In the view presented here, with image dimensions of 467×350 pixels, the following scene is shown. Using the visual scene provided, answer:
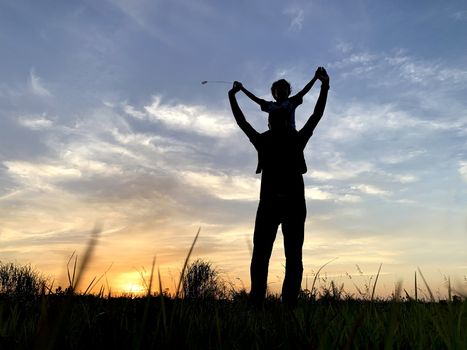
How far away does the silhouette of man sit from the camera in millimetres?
5559

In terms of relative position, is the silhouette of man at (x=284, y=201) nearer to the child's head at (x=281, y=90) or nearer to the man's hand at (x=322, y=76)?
the man's hand at (x=322, y=76)

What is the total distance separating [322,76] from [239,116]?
1157 millimetres

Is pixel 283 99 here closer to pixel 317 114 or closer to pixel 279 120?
pixel 279 120

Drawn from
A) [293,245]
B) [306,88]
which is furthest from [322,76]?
[293,245]

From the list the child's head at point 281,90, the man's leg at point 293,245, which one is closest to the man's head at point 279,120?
the child's head at point 281,90

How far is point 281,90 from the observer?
6059 millimetres

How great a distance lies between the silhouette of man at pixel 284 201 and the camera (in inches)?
219

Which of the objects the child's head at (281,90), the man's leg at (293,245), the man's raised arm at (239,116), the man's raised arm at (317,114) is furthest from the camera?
the child's head at (281,90)

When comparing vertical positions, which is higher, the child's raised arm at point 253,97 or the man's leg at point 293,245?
the child's raised arm at point 253,97

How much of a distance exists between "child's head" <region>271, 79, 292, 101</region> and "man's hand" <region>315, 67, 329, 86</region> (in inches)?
16.0

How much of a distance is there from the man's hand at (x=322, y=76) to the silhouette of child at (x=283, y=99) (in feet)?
0.71

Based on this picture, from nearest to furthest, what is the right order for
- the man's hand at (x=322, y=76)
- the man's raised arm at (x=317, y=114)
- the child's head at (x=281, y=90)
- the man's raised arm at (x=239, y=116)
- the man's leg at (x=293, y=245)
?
1. the man's leg at (x=293, y=245)
2. the man's raised arm at (x=317, y=114)
3. the man's hand at (x=322, y=76)
4. the man's raised arm at (x=239, y=116)
5. the child's head at (x=281, y=90)

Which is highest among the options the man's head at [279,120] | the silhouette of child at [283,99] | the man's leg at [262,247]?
the silhouette of child at [283,99]

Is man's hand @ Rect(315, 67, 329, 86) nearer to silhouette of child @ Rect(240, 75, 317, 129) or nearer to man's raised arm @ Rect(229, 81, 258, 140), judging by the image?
silhouette of child @ Rect(240, 75, 317, 129)
